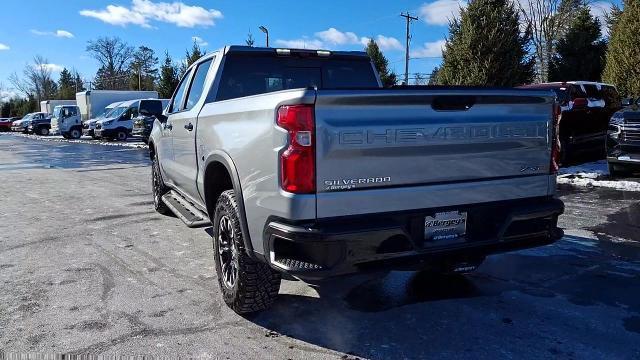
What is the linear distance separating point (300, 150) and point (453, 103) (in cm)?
105

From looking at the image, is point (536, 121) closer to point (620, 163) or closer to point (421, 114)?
point (421, 114)

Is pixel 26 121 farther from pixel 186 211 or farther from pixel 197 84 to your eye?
pixel 186 211

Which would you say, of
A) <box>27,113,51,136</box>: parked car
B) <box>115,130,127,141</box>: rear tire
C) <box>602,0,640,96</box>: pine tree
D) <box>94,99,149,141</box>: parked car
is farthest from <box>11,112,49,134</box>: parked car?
<box>602,0,640,96</box>: pine tree

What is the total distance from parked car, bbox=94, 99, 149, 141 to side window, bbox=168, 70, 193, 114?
79.2ft

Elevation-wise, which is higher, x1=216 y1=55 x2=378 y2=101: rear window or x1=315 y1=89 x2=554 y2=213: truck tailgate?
x1=216 y1=55 x2=378 y2=101: rear window

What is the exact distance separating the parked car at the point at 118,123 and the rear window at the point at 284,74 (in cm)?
2561

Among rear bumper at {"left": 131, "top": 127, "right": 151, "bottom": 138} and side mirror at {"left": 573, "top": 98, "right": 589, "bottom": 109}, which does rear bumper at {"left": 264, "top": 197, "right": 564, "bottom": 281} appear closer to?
side mirror at {"left": 573, "top": 98, "right": 589, "bottom": 109}

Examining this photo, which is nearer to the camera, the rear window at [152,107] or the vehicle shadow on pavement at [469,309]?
the vehicle shadow on pavement at [469,309]

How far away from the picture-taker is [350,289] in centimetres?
432

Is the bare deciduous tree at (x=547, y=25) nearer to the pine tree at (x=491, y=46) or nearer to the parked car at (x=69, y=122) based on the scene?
the pine tree at (x=491, y=46)

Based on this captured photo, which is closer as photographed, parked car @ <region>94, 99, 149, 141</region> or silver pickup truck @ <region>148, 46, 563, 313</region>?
silver pickup truck @ <region>148, 46, 563, 313</region>

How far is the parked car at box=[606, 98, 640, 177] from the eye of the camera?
29.4ft

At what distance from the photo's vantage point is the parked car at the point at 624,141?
8.96 metres

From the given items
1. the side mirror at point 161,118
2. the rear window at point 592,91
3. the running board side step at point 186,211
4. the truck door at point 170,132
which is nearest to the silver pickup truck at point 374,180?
the running board side step at point 186,211
